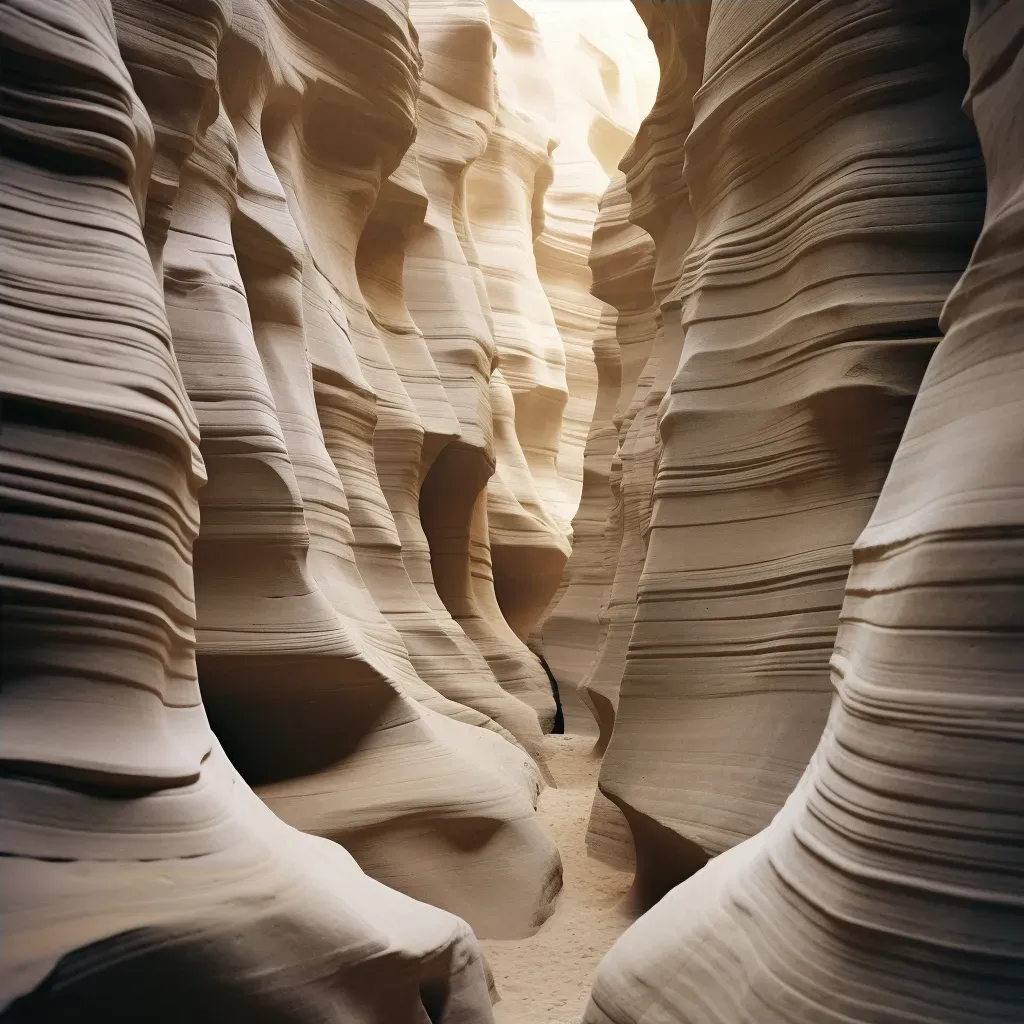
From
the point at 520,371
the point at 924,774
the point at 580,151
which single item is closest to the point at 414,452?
the point at 924,774

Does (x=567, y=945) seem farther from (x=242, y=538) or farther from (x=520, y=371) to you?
(x=520, y=371)

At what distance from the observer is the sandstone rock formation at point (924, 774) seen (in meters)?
2.20

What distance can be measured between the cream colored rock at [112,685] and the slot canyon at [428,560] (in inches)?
0.4

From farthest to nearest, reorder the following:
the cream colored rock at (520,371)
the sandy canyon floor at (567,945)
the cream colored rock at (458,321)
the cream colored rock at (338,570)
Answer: the cream colored rock at (520,371) < the cream colored rock at (458,321) < the cream colored rock at (338,570) < the sandy canyon floor at (567,945)

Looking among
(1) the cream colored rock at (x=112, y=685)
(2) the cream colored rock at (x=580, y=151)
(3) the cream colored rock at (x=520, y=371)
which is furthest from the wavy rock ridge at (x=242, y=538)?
(2) the cream colored rock at (x=580, y=151)

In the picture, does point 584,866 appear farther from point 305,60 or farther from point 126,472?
point 305,60

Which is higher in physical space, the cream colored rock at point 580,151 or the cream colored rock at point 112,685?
the cream colored rock at point 580,151

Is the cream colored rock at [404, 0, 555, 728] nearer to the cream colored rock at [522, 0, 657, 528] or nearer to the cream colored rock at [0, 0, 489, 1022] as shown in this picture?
the cream colored rock at [522, 0, 657, 528]

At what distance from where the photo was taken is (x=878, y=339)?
13.1 feet

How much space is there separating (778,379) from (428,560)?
151 inches

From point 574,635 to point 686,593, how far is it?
20.2ft

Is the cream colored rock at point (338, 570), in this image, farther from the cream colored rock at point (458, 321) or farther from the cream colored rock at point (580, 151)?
the cream colored rock at point (580, 151)

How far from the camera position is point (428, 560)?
25.4 ft

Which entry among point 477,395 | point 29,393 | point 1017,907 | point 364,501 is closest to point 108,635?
point 29,393
